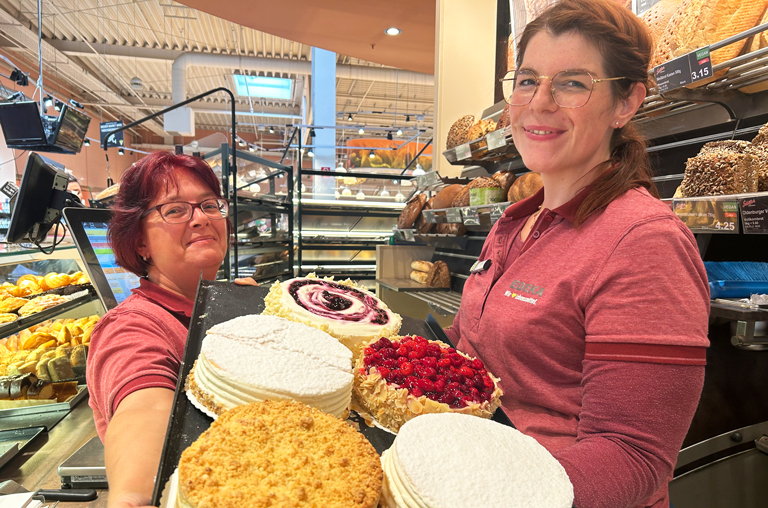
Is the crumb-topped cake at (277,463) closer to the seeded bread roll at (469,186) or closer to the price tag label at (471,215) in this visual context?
the price tag label at (471,215)

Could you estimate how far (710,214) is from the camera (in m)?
1.50

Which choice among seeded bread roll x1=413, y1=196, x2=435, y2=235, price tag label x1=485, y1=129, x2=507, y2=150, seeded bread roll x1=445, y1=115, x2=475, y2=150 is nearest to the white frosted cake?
price tag label x1=485, y1=129, x2=507, y2=150

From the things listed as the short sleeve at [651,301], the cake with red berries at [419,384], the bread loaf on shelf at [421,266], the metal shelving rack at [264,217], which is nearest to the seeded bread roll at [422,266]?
the bread loaf on shelf at [421,266]

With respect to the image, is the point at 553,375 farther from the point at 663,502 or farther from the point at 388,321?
the point at 388,321

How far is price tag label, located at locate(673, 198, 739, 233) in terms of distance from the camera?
1.41 metres

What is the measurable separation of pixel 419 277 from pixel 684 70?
2897 millimetres

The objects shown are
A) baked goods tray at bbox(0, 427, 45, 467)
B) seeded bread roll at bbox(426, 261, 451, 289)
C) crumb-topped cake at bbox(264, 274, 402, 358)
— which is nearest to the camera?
crumb-topped cake at bbox(264, 274, 402, 358)

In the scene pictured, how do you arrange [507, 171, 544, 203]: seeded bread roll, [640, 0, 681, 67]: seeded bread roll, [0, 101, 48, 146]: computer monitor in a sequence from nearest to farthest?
[640, 0, 681, 67]: seeded bread roll, [507, 171, 544, 203]: seeded bread roll, [0, 101, 48, 146]: computer monitor

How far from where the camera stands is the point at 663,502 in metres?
1.00

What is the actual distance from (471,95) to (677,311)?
11.4ft

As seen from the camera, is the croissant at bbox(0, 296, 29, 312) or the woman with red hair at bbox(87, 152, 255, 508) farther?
the croissant at bbox(0, 296, 29, 312)

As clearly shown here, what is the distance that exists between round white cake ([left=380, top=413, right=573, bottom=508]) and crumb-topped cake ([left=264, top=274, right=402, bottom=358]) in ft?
1.72

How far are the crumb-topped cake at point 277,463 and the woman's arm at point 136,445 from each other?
0.14m

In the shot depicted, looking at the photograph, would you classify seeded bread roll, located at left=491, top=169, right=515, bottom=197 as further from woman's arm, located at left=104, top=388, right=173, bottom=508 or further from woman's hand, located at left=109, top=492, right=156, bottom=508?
woman's hand, located at left=109, top=492, right=156, bottom=508
